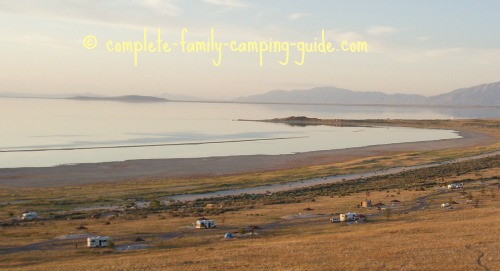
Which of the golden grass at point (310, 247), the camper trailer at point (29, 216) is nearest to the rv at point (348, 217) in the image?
the golden grass at point (310, 247)

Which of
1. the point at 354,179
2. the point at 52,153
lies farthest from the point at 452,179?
the point at 52,153

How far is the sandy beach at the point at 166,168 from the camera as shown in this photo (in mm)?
64750

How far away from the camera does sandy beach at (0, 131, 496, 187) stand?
64.8m

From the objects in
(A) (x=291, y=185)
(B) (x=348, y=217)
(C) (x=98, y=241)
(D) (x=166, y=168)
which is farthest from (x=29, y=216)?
(D) (x=166, y=168)

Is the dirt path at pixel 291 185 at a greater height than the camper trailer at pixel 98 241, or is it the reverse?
the camper trailer at pixel 98 241

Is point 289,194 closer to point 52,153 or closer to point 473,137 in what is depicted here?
point 52,153

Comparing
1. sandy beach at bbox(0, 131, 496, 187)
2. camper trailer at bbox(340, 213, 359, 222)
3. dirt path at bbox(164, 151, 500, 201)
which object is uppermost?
sandy beach at bbox(0, 131, 496, 187)

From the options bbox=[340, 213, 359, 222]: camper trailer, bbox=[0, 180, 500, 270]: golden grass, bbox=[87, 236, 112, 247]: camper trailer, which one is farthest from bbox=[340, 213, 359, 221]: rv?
bbox=[87, 236, 112, 247]: camper trailer

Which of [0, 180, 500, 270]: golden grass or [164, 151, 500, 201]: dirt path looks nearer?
[0, 180, 500, 270]: golden grass

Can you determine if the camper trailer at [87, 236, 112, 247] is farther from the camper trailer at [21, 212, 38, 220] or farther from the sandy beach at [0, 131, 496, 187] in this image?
the sandy beach at [0, 131, 496, 187]

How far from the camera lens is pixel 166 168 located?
248 feet

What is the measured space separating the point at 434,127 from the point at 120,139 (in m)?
102

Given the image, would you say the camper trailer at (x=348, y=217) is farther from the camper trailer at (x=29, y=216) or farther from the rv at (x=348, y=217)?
the camper trailer at (x=29, y=216)

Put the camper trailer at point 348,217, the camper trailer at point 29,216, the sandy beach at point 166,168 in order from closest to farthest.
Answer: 1. the camper trailer at point 348,217
2. the camper trailer at point 29,216
3. the sandy beach at point 166,168
